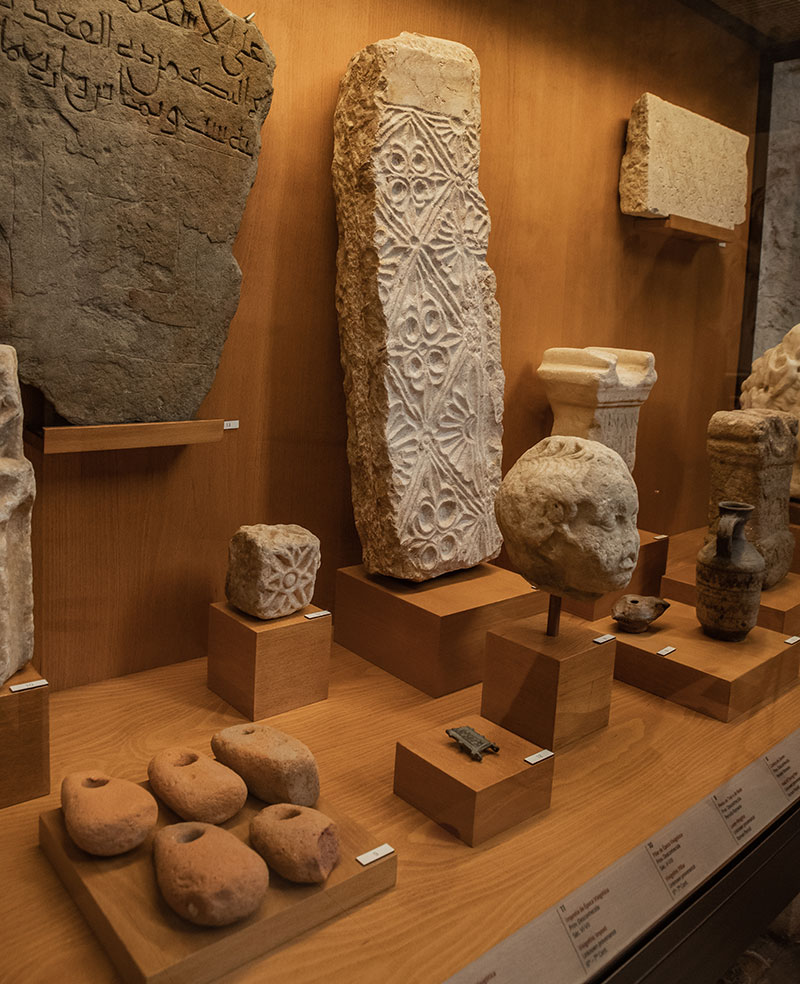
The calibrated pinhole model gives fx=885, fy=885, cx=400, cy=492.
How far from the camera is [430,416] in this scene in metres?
2.91

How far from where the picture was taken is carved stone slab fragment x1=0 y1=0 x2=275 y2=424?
2123 millimetres

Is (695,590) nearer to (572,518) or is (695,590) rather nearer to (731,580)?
(731,580)

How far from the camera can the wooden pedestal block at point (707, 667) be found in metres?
2.68

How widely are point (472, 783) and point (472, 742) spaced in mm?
135

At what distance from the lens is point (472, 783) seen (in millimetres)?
1968

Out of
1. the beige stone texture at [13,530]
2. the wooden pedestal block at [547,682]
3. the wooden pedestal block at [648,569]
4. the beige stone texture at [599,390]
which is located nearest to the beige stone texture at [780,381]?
the beige stone texture at [599,390]

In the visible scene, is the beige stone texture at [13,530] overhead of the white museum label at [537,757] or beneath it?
overhead

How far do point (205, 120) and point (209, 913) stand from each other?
1.94m

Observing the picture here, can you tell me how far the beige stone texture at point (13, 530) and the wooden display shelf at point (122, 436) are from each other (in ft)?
0.81

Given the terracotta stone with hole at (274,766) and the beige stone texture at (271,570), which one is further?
the beige stone texture at (271,570)

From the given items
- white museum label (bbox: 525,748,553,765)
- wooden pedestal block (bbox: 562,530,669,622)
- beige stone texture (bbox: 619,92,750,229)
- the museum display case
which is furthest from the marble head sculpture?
beige stone texture (bbox: 619,92,750,229)

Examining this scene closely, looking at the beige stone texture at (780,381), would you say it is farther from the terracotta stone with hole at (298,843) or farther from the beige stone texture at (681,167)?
the terracotta stone with hole at (298,843)

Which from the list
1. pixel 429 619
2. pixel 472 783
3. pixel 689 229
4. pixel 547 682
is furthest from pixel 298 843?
pixel 689 229

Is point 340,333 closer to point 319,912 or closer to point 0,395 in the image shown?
point 0,395
